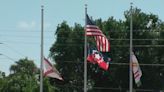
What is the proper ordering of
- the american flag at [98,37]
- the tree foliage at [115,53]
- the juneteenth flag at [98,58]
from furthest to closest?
the tree foliage at [115,53] < the juneteenth flag at [98,58] < the american flag at [98,37]

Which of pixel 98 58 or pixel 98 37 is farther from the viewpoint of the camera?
pixel 98 58

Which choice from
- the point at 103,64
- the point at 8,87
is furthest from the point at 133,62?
the point at 8,87

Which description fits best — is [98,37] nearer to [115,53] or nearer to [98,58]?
[98,58]

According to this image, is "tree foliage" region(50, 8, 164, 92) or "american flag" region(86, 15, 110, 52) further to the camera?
"tree foliage" region(50, 8, 164, 92)

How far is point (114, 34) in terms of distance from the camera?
250ft

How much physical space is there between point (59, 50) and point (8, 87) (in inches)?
361

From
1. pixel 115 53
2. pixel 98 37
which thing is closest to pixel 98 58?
pixel 98 37

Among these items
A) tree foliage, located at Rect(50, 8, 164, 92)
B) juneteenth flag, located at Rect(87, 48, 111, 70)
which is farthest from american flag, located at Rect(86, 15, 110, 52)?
tree foliage, located at Rect(50, 8, 164, 92)

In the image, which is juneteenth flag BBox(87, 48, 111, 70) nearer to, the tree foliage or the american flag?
the american flag

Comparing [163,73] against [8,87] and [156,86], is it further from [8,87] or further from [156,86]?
[8,87]

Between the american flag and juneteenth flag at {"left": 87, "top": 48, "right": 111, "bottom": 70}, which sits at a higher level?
the american flag

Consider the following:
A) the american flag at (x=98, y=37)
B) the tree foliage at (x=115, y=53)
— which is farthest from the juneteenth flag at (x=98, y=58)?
the tree foliage at (x=115, y=53)

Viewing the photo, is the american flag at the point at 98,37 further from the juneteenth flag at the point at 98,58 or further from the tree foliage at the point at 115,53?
the tree foliage at the point at 115,53

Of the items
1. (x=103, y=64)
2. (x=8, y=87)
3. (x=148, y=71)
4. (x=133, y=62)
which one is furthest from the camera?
(x=8, y=87)
